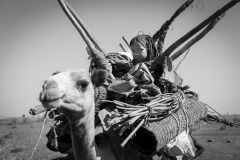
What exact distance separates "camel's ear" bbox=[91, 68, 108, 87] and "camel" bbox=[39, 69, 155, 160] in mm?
96

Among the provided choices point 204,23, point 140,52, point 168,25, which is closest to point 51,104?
point 204,23

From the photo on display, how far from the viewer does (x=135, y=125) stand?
9.87 ft

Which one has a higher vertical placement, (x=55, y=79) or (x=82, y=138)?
(x=55, y=79)

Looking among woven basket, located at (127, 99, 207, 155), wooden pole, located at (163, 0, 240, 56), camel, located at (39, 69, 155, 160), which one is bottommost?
woven basket, located at (127, 99, 207, 155)

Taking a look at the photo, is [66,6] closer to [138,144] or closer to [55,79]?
[55,79]

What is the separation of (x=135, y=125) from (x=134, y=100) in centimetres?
60

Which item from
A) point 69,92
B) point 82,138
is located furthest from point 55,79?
point 82,138

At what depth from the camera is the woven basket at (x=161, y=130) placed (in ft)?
9.34

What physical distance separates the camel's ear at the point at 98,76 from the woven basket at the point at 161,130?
0.71 m

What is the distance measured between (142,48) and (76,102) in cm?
244

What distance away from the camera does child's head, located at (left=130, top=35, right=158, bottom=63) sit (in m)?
4.68

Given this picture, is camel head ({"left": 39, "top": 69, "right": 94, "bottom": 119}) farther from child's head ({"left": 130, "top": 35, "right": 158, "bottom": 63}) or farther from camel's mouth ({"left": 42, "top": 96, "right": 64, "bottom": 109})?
child's head ({"left": 130, "top": 35, "right": 158, "bottom": 63})

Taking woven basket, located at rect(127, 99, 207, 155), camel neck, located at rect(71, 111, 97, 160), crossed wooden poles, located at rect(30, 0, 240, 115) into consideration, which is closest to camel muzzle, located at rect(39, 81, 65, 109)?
crossed wooden poles, located at rect(30, 0, 240, 115)

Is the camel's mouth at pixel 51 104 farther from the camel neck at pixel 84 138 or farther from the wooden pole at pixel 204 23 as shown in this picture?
the wooden pole at pixel 204 23
